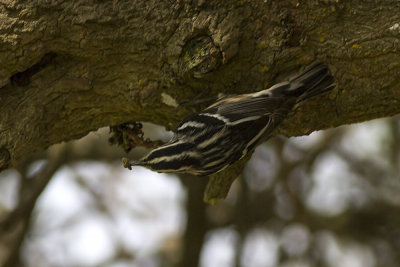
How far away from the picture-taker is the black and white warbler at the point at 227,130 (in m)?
3.46

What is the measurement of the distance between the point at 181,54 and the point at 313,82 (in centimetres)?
77

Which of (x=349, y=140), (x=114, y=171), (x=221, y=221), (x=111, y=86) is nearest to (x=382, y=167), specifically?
(x=349, y=140)

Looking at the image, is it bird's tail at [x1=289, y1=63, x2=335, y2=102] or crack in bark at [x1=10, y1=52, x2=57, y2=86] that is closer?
bird's tail at [x1=289, y1=63, x2=335, y2=102]

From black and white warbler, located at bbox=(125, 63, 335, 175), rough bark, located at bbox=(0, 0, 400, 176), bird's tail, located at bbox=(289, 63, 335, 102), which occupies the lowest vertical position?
black and white warbler, located at bbox=(125, 63, 335, 175)

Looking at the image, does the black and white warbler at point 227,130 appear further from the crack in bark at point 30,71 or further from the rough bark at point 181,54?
the crack in bark at point 30,71

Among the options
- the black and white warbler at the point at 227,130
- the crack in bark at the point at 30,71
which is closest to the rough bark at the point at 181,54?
the crack in bark at the point at 30,71

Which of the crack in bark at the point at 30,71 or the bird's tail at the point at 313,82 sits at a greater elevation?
the crack in bark at the point at 30,71

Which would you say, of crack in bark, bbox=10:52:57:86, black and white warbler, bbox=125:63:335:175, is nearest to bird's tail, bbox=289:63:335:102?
black and white warbler, bbox=125:63:335:175

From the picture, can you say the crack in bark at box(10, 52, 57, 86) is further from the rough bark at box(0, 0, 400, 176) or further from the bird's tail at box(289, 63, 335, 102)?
the bird's tail at box(289, 63, 335, 102)

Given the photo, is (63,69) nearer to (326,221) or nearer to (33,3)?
(33,3)

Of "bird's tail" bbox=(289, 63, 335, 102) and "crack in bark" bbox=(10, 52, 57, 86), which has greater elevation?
"crack in bark" bbox=(10, 52, 57, 86)

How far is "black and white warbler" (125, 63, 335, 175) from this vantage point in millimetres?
3461

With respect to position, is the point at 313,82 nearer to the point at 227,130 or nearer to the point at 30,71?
the point at 227,130

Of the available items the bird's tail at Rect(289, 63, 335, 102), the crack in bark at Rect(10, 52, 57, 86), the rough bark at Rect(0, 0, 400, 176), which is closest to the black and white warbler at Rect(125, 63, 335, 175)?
the bird's tail at Rect(289, 63, 335, 102)
